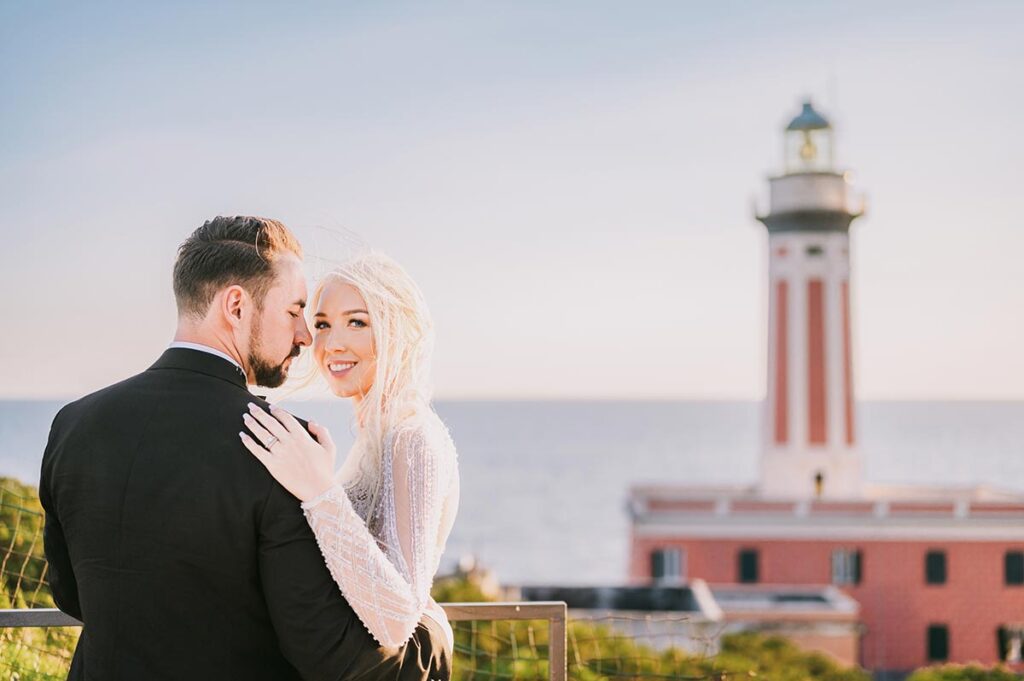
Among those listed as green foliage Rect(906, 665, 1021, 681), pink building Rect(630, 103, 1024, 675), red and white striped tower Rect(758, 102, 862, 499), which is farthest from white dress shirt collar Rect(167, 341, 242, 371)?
red and white striped tower Rect(758, 102, 862, 499)

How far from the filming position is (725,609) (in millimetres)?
21531

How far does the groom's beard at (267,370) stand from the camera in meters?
2.61

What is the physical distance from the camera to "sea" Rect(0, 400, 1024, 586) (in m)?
64.7

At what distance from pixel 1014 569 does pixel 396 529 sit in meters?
26.4

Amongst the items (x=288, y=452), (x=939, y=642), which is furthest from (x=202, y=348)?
(x=939, y=642)

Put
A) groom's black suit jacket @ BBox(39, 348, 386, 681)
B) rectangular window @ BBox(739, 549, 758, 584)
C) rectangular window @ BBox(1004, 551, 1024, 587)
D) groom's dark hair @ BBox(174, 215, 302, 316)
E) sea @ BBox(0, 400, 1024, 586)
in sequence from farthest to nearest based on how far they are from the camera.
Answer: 1. sea @ BBox(0, 400, 1024, 586)
2. rectangular window @ BBox(1004, 551, 1024, 587)
3. rectangular window @ BBox(739, 549, 758, 584)
4. groom's dark hair @ BBox(174, 215, 302, 316)
5. groom's black suit jacket @ BBox(39, 348, 386, 681)

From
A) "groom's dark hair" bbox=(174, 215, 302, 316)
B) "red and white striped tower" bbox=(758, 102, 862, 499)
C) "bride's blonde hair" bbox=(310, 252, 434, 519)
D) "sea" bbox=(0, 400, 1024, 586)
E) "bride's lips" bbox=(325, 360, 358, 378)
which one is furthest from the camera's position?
"sea" bbox=(0, 400, 1024, 586)

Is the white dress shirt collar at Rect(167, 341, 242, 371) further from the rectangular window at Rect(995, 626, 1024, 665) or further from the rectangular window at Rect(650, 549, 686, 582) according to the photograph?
the rectangular window at Rect(995, 626, 1024, 665)

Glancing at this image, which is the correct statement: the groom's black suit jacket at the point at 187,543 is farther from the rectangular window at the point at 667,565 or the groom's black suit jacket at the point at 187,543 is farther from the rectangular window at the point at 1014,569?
the rectangular window at the point at 1014,569

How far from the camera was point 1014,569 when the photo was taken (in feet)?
86.6

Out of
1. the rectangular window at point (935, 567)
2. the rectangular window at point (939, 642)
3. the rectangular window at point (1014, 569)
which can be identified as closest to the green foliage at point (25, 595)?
the rectangular window at point (935, 567)

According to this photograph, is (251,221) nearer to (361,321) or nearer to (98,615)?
(361,321)

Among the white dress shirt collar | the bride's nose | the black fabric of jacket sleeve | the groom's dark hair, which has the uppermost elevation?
the groom's dark hair

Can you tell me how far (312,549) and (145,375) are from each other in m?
0.48
